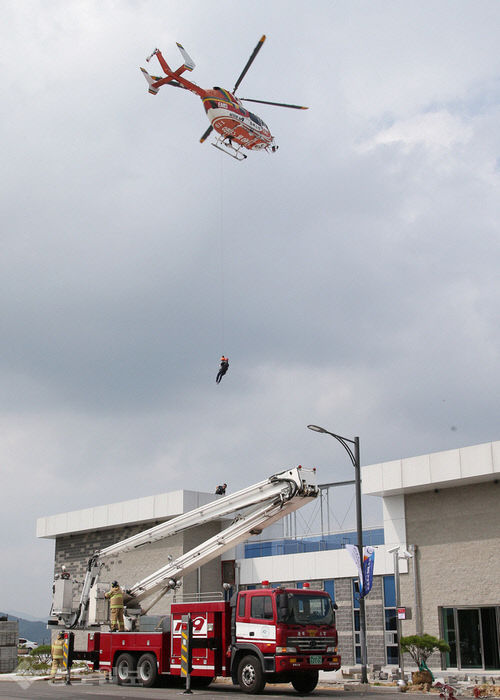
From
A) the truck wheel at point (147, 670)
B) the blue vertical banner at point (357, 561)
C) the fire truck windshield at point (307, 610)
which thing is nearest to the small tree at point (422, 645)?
the blue vertical banner at point (357, 561)

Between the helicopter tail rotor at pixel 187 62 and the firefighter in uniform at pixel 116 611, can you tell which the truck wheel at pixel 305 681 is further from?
the helicopter tail rotor at pixel 187 62

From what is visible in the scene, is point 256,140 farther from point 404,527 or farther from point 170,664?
point 170,664

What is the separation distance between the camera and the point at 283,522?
39.9 m

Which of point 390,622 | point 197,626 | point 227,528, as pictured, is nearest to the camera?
point 197,626

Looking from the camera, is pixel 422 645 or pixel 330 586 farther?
pixel 330 586

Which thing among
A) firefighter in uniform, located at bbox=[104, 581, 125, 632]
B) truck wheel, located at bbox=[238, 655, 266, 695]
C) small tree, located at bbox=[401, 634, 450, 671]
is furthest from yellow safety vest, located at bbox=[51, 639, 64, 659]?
small tree, located at bbox=[401, 634, 450, 671]

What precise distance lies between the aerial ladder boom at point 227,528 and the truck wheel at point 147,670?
2.20 metres

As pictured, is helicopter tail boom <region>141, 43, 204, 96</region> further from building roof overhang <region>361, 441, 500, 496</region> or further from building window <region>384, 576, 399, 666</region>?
building window <region>384, 576, 399, 666</region>

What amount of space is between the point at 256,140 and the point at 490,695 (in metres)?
23.1

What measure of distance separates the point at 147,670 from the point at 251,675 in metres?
4.59

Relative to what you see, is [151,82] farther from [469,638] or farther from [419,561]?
[469,638]

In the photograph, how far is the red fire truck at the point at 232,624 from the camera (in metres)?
18.9

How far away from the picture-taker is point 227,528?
22891 millimetres

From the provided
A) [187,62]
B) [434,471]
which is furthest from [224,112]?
[434,471]
